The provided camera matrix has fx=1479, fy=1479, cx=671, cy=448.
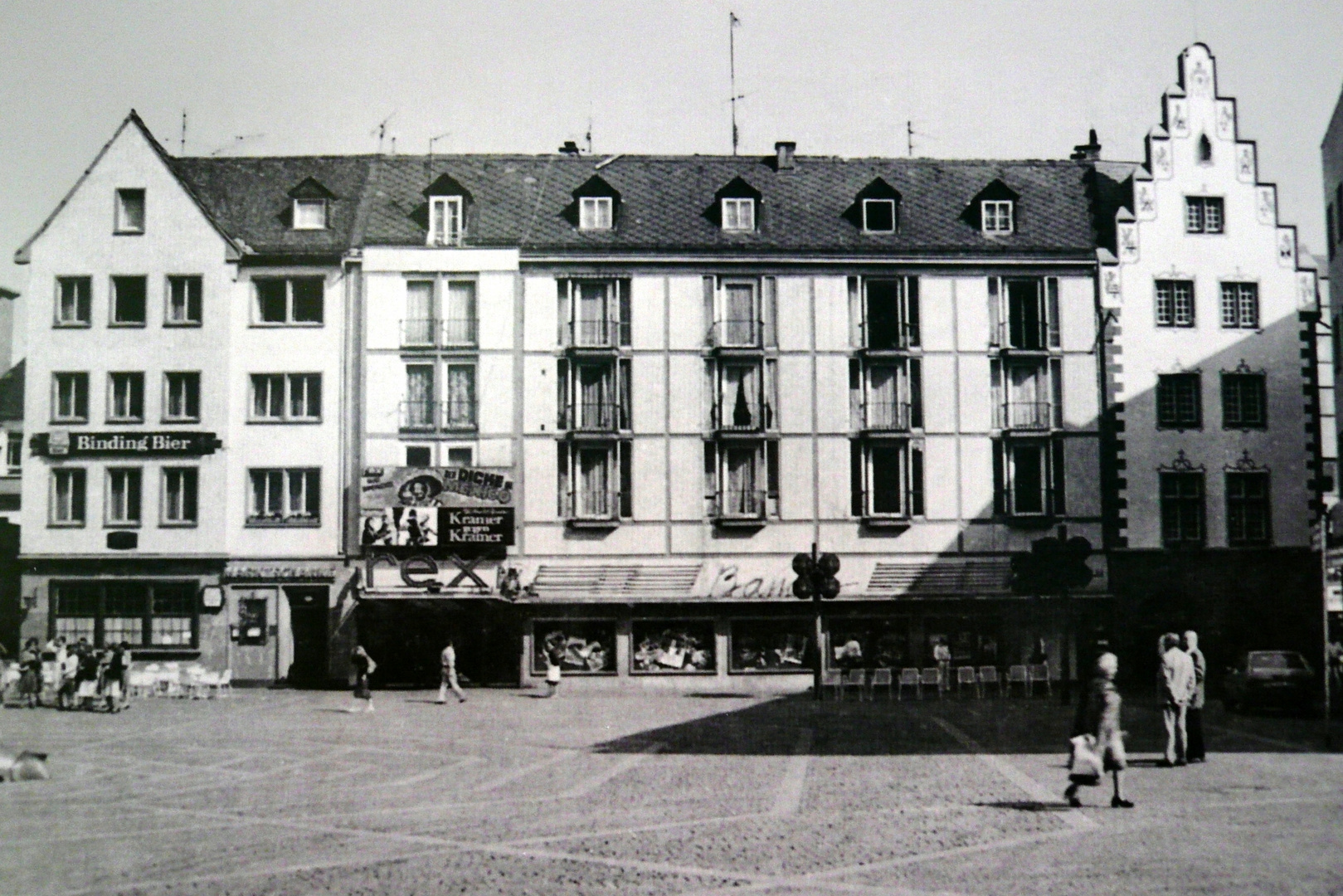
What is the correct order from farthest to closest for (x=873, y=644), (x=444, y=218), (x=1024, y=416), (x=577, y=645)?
1. (x=577, y=645)
2. (x=444, y=218)
3. (x=873, y=644)
4. (x=1024, y=416)

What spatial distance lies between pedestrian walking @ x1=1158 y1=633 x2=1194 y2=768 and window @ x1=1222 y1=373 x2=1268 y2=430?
11453 mm

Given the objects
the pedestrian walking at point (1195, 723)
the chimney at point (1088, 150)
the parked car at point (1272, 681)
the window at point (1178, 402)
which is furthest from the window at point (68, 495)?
the chimney at point (1088, 150)

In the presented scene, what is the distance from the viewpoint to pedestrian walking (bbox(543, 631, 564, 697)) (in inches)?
1357

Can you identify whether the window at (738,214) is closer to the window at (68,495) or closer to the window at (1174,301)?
the window at (1174,301)

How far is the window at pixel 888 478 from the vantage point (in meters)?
29.5

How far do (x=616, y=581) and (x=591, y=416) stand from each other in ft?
12.0

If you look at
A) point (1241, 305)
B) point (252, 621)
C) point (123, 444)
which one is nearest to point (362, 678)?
point (252, 621)

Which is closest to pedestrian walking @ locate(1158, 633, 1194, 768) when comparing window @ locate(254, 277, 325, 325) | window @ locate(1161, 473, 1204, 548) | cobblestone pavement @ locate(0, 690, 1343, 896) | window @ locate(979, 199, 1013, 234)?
cobblestone pavement @ locate(0, 690, 1343, 896)

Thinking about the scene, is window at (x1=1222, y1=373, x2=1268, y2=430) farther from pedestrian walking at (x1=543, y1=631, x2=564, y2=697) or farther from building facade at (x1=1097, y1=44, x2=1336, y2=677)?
pedestrian walking at (x1=543, y1=631, x2=564, y2=697)

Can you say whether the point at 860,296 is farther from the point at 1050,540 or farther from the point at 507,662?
the point at 507,662

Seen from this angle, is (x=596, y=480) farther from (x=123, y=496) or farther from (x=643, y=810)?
(x=643, y=810)

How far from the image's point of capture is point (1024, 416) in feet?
98.1

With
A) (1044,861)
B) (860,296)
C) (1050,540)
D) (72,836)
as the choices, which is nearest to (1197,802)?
(1044,861)

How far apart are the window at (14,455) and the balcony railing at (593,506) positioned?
42.2 feet
